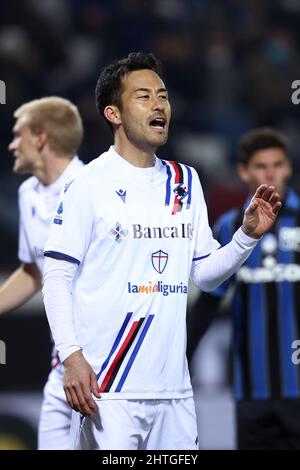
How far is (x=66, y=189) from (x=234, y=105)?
717 centimetres

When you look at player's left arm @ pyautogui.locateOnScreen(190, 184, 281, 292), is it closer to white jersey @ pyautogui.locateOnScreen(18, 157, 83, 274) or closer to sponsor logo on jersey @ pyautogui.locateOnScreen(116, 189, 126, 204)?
sponsor logo on jersey @ pyautogui.locateOnScreen(116, 189, 126, 204)

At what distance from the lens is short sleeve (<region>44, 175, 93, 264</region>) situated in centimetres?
421

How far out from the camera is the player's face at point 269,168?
6090 millimetres

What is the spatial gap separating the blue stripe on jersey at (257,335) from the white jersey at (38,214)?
108 centimetres

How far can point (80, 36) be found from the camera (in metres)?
11.6

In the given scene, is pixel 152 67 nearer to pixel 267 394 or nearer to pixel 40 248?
pixel 40 248

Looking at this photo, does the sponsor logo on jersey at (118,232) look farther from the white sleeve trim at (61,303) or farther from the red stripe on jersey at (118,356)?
the red stripe on jersey at (118,356)

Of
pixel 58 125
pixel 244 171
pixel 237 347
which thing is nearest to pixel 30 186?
pixel 58 125

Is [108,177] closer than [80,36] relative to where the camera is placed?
Yes

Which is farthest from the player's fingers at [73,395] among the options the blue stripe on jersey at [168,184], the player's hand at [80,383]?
the blue stripe on jersey at [168,184]

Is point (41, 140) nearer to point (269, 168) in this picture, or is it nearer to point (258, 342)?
point (269, 168)

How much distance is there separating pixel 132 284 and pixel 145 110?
668 mm

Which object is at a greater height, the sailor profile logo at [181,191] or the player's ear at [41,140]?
the player's ear at [41,140]
